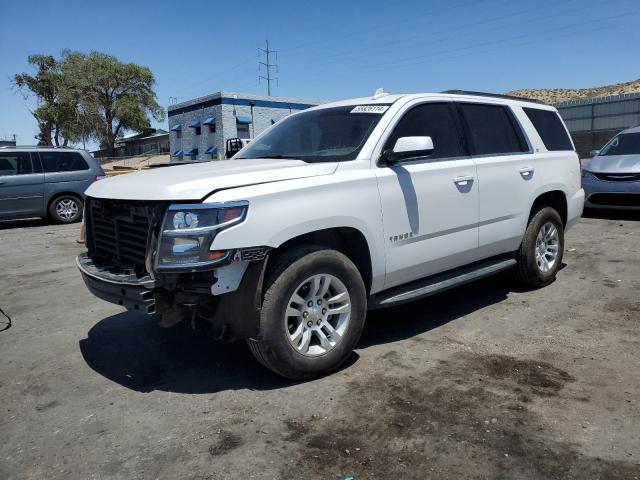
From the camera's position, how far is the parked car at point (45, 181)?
39.1 feet

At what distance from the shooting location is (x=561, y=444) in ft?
8.93

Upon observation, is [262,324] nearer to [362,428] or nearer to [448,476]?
[362,428]

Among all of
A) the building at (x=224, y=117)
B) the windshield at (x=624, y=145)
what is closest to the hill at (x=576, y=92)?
the building at (x=224, y=117)

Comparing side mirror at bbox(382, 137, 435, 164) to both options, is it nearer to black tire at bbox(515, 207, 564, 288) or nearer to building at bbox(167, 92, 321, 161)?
black tire at bbox(515, 207, 564, 288)

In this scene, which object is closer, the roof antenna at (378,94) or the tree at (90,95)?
the roof antenna at (378,94)

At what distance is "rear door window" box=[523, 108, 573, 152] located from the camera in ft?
18.1

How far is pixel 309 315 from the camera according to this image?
3.48 meters

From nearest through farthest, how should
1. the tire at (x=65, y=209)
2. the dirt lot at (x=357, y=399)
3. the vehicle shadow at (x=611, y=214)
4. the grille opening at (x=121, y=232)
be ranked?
the dirt lot at (x=357, y=399) → the grille opening at (x=121, y=232) → the vehicle shadow at (x=611, y=214) → the tire at (x=65, y=209)

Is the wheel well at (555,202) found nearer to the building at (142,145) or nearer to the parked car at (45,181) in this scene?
the parked car at (45,181)

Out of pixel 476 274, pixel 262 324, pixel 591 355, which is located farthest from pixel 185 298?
pixel 591 355

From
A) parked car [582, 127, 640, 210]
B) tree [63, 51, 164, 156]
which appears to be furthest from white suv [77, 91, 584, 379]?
tree [63, 51, 164, 156]

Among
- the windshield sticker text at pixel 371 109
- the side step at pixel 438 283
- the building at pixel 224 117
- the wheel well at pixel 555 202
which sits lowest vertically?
the side step at pixel 438 283

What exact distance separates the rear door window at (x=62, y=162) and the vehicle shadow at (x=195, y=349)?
8762mm

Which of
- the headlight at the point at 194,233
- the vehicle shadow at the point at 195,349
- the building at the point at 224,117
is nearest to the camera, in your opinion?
the headlight at the point at 194,233
